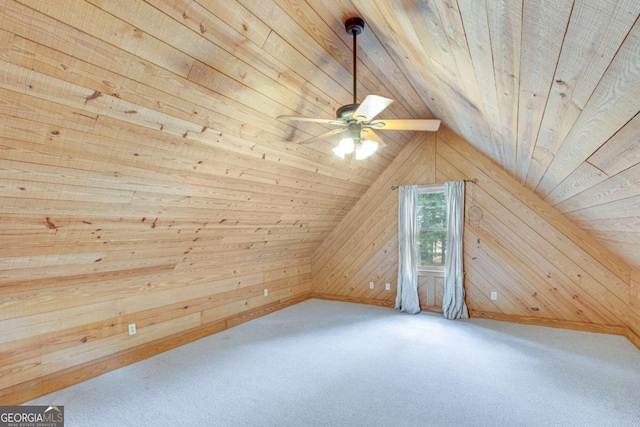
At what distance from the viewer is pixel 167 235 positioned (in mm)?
3078

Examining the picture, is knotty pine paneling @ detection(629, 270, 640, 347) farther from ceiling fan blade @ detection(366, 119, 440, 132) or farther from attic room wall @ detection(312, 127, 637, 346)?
ceiling fan blade @ detection(366, 119, 440, 132)

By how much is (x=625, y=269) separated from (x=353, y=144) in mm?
3657

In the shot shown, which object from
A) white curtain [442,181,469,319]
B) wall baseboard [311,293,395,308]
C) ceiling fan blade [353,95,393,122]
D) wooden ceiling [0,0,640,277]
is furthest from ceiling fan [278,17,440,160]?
wall baseboard [311,293,395,308]

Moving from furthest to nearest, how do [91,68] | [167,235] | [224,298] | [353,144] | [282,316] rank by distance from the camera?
[282,316]
[224,298]
[167,235]
[353,144]
[91,68]

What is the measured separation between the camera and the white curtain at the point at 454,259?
4.43 meters

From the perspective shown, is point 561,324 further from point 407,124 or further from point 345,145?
point 345,145

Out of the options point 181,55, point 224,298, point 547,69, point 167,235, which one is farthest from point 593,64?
point 224,298

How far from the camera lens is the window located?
476cm

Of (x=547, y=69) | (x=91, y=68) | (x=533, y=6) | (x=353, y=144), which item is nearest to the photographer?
(x=533, y=6)

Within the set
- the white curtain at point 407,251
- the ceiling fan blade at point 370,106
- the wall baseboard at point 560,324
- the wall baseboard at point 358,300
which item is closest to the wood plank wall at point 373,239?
the wall baseboard at point 358,300

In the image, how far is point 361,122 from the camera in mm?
2211

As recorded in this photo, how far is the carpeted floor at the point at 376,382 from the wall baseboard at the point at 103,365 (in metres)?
0.09

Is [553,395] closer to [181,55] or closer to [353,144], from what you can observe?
[353,144]

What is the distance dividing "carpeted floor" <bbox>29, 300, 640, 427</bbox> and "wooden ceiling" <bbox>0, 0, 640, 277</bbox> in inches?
42.6
